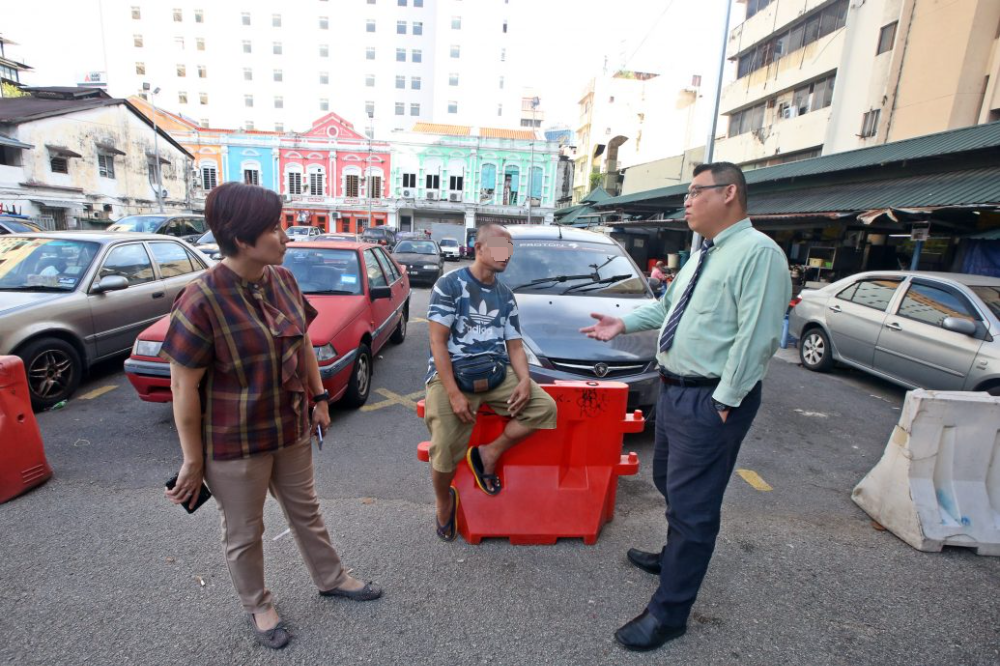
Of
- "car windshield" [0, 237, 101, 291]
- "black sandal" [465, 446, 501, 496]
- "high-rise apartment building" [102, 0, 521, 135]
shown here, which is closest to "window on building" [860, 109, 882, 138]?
"black sandal" [465, 446, 501, 496]

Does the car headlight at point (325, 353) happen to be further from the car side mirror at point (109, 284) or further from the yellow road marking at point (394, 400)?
the car side mirror at point (109, 284)

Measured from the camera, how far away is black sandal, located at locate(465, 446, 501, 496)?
296cm

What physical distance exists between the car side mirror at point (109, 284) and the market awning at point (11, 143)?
2436 centimetres

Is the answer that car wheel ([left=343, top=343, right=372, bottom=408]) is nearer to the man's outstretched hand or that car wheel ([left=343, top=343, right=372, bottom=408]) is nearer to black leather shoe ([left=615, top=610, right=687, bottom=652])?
the man's outstretched hand

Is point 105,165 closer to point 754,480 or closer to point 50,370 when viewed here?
point 50,370

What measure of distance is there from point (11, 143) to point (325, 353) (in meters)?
27.3

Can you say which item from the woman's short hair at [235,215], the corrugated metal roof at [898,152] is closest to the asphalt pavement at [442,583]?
the woman's short hair at [235,215]

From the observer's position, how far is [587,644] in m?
2.26

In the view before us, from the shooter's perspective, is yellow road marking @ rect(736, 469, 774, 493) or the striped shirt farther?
yellow road marking @ rect(736, 469, 774, 493)

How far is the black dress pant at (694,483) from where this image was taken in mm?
2154

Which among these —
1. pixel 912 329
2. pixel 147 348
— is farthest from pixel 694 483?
pixel 912 329

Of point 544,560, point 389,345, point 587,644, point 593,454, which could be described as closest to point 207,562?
point 544,560

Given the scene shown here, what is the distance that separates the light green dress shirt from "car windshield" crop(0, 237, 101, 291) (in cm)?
589

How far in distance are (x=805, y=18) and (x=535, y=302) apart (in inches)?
891
